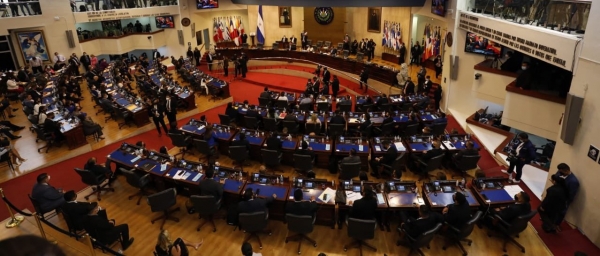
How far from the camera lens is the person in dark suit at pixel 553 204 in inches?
299

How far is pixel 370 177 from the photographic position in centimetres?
1052

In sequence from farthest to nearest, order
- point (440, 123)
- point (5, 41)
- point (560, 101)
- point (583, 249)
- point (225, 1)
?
point (225, 1) → point (5, 41) → point (440, 123) → point (560, 101) → point (583, 249)

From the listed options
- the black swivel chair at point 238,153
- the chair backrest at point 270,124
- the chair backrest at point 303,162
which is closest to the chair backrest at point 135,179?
the black swivel chair at point 238,153

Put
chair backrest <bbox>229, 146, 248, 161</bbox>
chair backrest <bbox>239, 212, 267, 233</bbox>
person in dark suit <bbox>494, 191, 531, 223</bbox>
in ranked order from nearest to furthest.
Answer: person in dark suit <bbox>494, 191, 531, 223</bbox> → chair backrest <bbox>239, 212, 267, 233</bbox> → chair backrest <bbox>229, 146, 248, 161</bbox>

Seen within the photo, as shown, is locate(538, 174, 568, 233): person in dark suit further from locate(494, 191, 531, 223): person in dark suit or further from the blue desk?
the blue desk

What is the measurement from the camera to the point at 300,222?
7.29 metres

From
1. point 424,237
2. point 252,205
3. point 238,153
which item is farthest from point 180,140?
point 424,237

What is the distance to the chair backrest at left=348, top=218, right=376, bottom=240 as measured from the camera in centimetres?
704

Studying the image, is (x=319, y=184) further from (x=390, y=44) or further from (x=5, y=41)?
(x=5, y=41)

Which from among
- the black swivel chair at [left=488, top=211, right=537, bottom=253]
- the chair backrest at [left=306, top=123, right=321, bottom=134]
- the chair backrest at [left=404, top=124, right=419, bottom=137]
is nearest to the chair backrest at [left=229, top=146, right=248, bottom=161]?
the chair backrest at [left=306, top=123, right=321, bottom=134]

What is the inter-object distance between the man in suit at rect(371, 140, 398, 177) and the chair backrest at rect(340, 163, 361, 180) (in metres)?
0.76

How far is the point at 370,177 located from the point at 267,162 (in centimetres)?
293

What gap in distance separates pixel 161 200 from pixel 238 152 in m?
2.89

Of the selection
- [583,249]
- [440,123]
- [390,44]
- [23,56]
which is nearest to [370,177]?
[440,123]
